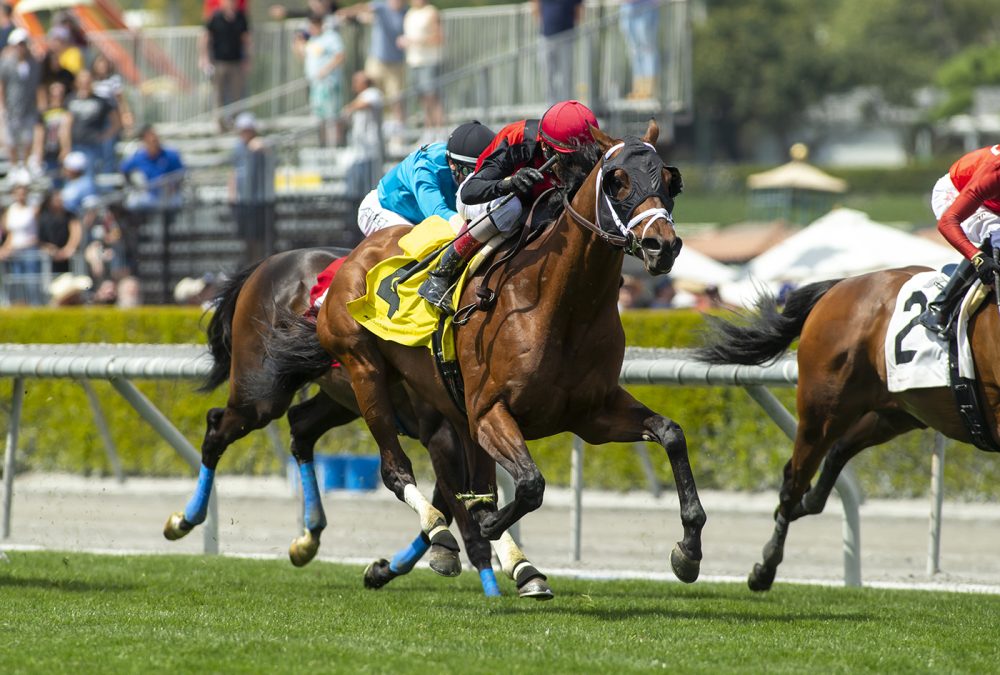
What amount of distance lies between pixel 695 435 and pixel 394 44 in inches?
255

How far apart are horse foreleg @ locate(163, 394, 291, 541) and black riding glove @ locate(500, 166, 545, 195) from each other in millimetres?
2214

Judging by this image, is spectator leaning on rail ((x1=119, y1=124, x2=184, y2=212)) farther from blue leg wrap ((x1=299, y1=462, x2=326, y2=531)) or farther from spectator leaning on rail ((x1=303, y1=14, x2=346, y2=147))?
blue leg wrap ((x1=299, y1=462, x2=326, y2=531))

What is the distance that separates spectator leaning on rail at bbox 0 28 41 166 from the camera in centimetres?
1661

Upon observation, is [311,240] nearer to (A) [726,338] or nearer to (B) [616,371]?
(A) [726,338]

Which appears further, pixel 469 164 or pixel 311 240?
pixel 311 240

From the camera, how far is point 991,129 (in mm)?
54438

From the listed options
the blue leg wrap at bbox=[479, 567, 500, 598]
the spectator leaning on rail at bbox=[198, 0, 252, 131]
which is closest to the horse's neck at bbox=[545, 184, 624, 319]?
the blue leg wrap at bbox=[479, 567, 500, 598]

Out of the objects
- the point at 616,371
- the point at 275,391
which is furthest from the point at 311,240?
the point at 616,371

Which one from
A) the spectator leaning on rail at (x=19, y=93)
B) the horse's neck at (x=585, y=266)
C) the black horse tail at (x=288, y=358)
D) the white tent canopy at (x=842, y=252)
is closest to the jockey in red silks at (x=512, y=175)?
the horse's neck at (x=585, y=266)

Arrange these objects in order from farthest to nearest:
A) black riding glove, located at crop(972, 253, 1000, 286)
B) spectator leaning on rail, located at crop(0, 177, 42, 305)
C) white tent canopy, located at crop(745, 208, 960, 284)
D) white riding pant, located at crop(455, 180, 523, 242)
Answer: spectator leaning on rail, located at crop(0, 177, 42, 305) < white tent canopy, located at crop(745, 208, 960, 284) < black riding glove, located at crop(972, 253, 1000, 286) < white riding pant, located at crop(455, 180, 523, 242)

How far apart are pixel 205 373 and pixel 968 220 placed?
4.03 meters

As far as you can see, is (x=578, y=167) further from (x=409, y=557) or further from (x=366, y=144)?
(x=366, y=144)

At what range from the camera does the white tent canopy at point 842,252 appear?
1373 centimetres

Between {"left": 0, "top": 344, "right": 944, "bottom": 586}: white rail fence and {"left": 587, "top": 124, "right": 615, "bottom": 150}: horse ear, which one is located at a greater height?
{"left": 587, "top": 124, "right": 615, "bottom": 150}: horse ear
